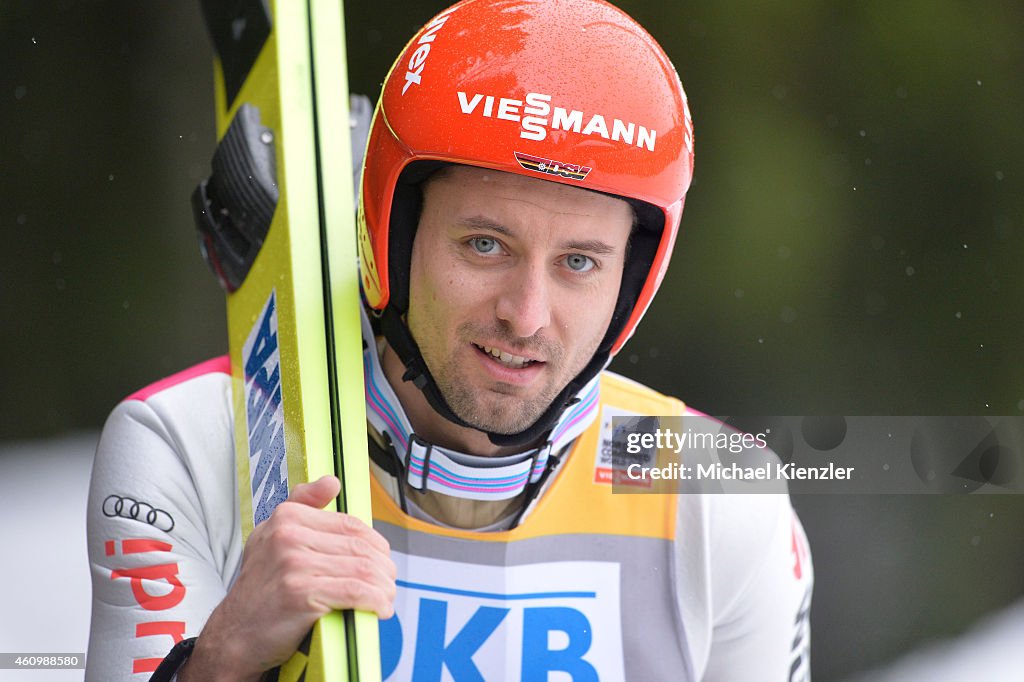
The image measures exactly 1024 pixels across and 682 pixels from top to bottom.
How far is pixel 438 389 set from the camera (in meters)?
1.29

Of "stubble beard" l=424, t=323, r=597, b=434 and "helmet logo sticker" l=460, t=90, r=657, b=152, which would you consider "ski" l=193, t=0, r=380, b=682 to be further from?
"helmet logo sticker" l=460, t=90, r=657, b=152

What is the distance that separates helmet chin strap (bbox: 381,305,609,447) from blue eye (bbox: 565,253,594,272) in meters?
0.14

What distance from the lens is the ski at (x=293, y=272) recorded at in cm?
117

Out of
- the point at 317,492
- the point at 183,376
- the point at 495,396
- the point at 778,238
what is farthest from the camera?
the point at 778,238

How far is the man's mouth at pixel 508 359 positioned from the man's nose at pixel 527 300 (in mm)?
46

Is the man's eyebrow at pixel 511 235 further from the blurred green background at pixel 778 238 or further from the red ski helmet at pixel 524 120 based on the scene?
the blurred green background at pixel 778 238

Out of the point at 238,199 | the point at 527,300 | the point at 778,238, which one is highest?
the point at 778,238

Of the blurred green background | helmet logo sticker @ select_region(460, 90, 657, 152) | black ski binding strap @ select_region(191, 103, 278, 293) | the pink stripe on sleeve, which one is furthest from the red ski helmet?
the blurred green background

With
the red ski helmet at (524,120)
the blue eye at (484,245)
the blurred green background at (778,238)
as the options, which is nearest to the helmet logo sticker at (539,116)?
the red ski helmet at (524,120)

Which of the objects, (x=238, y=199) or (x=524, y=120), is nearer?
(x=524, y=120)

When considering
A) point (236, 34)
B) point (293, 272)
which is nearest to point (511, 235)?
point (293, 272)

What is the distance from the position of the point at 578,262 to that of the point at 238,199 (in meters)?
0.48

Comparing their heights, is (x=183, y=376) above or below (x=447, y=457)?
above

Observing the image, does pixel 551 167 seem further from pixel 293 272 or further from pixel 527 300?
pixel 293 272
